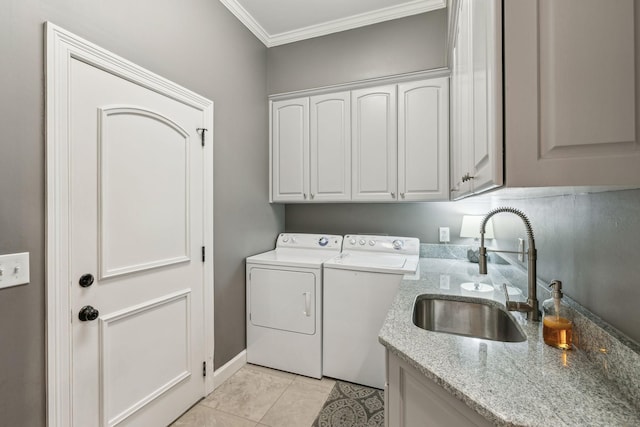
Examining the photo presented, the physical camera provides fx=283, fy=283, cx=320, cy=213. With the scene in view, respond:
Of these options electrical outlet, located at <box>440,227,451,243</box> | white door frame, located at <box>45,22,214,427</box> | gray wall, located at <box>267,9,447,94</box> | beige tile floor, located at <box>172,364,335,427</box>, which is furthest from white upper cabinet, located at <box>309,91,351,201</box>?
white door frame, located at <box>45,22,214,427</box>

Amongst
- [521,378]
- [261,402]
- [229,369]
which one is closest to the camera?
[521,378]

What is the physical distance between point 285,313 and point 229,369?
59 cm

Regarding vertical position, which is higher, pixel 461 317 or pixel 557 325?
pixel 557 325

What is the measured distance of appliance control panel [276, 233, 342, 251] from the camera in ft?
8.78

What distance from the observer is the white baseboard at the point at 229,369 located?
81.1 inches

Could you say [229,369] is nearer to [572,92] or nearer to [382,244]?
[382,244]

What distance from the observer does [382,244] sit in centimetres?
252

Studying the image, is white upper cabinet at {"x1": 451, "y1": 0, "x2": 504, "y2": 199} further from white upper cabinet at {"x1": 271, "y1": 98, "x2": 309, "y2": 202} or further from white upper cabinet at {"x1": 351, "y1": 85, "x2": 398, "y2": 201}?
white upper cabinet at {"x1": 271, "y1": 98, "x2": 309, "y2": 202}

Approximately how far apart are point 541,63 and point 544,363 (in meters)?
0.82

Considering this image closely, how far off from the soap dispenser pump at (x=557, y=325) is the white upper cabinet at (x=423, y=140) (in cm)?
134

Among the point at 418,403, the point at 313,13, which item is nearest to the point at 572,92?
the point at 418,403

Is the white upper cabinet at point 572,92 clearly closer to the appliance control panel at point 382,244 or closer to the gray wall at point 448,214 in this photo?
the gray wall at point 448,214

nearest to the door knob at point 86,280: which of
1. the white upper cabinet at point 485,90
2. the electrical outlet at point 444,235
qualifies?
the white upper cabinet at point 485,90

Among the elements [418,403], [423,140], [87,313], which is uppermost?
[423,140]
